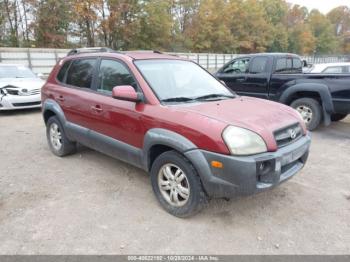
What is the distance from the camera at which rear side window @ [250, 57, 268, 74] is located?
7340 millimetres

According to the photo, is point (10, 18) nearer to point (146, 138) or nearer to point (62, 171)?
point (62, 171)

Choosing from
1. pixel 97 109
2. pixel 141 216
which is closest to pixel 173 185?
pixel 141 216

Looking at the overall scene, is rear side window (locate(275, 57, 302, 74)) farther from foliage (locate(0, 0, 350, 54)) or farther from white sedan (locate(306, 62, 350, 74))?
foliage (locate(0, 0, 350, 54))

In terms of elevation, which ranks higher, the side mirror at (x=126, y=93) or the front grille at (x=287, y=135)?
the side mirror at (x=126, y=93)


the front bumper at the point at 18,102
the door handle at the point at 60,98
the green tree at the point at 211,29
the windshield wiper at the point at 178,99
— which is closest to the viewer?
the windshield wiper at the point at 178,99

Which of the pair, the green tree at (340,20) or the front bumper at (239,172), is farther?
the green tree at (340,20)

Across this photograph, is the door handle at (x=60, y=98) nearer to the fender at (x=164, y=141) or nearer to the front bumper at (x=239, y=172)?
the fender at (x=164, y=141)

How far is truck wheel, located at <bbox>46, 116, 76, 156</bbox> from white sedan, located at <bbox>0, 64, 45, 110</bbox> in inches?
159

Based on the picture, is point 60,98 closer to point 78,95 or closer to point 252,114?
point 78,95

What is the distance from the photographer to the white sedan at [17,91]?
830 cm

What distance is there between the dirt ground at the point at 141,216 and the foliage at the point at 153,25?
19.5 metres

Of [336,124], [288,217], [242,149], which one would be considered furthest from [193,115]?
[336,124]

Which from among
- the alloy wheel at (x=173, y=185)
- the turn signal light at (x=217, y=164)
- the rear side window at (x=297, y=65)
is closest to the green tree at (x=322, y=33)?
the rear side window at (x=297, y=65)

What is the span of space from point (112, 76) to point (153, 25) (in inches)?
966
